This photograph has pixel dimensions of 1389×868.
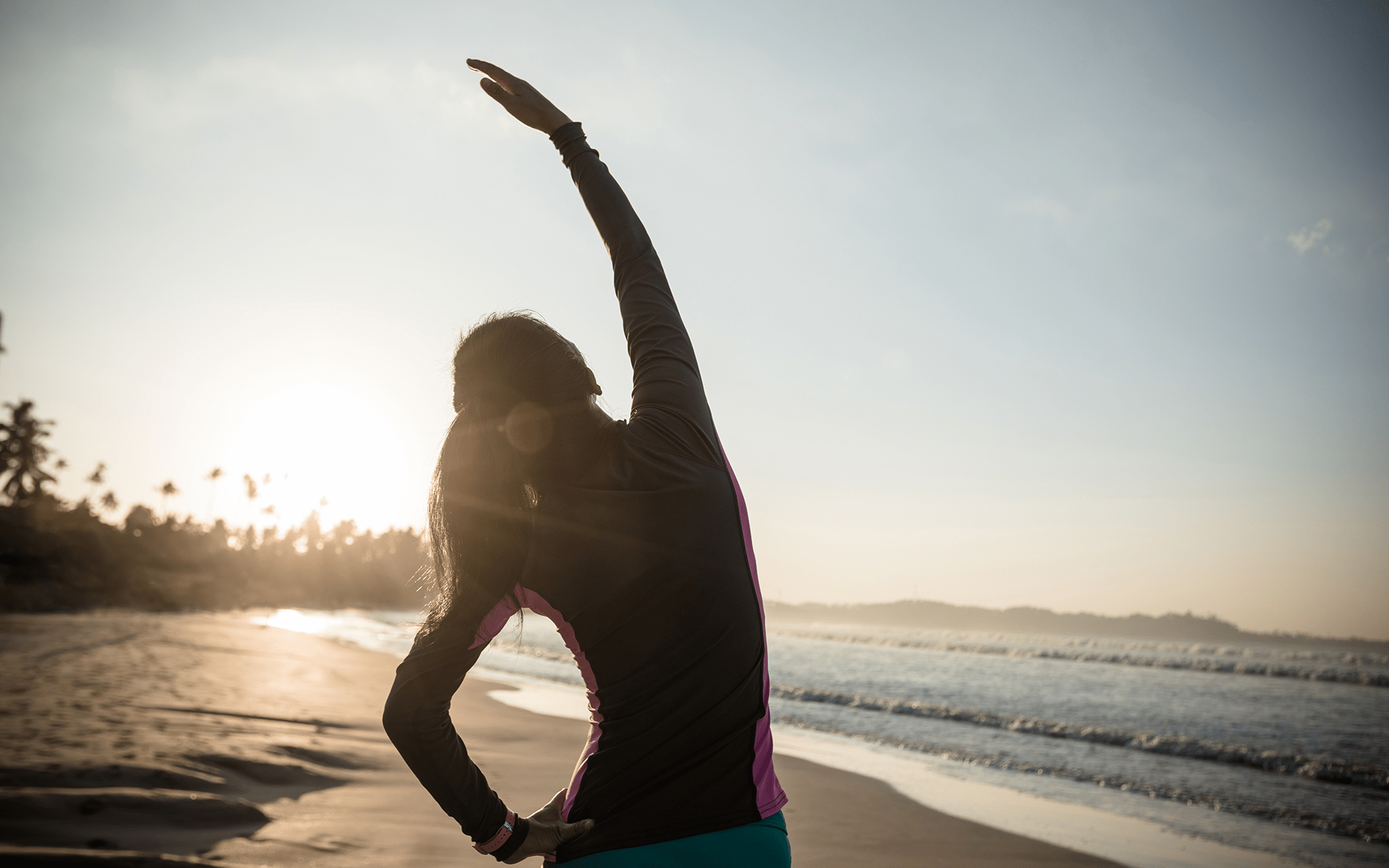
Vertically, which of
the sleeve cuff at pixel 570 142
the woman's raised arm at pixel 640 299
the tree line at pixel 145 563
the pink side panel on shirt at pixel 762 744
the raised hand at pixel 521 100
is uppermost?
the raised hand at pixel 521 100

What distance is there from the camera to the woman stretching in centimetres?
103

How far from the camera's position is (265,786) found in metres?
5.46

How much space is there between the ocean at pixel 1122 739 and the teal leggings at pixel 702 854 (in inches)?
15.2

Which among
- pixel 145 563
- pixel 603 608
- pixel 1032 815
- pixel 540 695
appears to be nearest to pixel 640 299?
pixel 603 608

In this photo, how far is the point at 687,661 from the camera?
106 cm

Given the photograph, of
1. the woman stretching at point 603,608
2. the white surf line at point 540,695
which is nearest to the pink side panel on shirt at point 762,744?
A: the woman stretching at point 603,608

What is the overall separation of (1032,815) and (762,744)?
7.88m

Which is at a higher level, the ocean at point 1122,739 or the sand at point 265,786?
the sand at point 265,786

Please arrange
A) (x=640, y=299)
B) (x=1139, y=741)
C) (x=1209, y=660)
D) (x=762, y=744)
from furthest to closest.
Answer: (x=1209, y=660) < (x=1139, y=741) < (x=640, y=299) < (x=762, y=744)

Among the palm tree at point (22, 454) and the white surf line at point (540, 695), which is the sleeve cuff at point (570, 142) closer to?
the white surf line at point (540, 695)

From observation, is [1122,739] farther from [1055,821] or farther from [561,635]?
[561,635]

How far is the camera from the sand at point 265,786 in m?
4.00

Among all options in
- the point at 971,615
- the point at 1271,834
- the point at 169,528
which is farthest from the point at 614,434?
the point at 971,615

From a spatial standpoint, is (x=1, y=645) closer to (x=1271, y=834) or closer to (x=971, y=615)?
(x=1271, y=834)
